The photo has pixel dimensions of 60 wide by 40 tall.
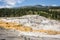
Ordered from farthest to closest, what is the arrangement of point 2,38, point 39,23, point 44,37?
1. point 39,23
2. point 44,37
3. point 2,38

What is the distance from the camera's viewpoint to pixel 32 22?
49.7 ft

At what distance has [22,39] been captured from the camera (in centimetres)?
948

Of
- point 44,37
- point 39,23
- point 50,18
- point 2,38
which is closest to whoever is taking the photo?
point 2,38

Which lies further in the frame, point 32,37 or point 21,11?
point 21,11

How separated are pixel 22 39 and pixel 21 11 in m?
7.12

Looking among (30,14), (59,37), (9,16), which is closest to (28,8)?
(30,14)

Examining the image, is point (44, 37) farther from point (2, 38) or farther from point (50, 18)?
point (50, 18)

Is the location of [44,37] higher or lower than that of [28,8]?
lower

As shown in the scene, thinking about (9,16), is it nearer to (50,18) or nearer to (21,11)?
(21,11)

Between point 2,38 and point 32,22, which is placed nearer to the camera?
point 2,38

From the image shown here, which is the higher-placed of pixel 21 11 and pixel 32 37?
pixel 21 11

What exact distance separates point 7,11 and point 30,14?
1.69 m

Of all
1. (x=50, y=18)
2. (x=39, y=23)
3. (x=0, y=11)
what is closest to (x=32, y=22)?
(x=39, y=23)

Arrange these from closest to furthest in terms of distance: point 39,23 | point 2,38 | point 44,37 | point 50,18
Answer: point 2,38, point 44,37, point 39,23, point 50,18
